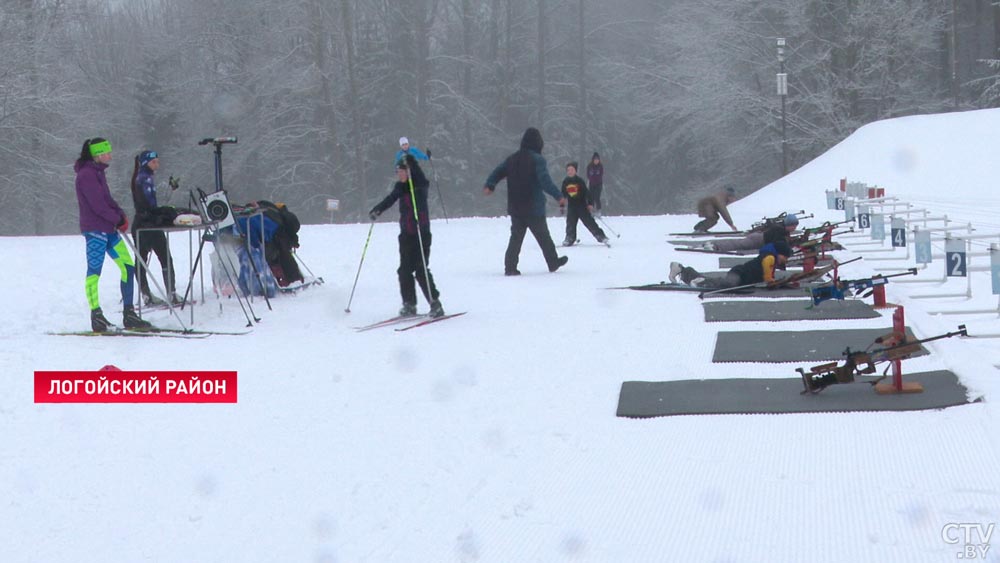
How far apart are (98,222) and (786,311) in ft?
20.7

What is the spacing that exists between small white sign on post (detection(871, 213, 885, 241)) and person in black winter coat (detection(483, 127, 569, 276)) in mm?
4543

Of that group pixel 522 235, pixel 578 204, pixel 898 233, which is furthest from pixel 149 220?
pixel 898 233

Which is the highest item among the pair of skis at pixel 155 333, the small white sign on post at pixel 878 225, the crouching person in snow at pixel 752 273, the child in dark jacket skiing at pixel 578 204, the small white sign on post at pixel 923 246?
the child in dark jacket skiing at pixel 578 204

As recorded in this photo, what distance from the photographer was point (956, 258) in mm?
11844

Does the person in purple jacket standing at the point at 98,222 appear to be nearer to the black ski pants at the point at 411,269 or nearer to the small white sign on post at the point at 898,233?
the black ski pants at the point at 411,269

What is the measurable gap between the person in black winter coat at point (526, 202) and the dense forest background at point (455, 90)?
32915mm

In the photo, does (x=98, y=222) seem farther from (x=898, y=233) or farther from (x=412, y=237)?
(x=898, y=233)

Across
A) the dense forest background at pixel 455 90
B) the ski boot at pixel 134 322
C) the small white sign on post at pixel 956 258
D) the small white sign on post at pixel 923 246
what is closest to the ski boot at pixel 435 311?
the ski boot at pixel 134 322

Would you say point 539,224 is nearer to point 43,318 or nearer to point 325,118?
point 43,318

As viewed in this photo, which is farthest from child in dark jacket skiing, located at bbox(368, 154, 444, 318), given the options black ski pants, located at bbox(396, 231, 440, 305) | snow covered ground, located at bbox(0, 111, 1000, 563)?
snow covered ground, located at bbox(0, 111, 1000, 563)

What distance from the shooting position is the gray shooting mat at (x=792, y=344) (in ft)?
30.3

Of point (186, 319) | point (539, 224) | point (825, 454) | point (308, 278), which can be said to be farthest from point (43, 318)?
point (825, 454)

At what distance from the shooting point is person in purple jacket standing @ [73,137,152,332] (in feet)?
37.0

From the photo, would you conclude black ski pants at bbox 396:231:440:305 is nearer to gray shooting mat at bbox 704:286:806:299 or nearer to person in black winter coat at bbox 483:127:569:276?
gray shooting mat at bbox 704:286:806:299
